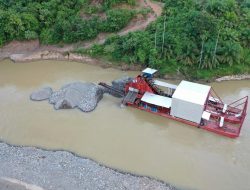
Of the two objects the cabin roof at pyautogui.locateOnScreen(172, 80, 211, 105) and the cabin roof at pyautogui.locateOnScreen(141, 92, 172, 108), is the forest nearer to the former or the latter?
the cabin roof at pyautogui.locateOnScreen(141, 92, 172, 108)

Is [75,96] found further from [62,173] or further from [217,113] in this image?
[217,113]

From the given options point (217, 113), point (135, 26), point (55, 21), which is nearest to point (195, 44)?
point (135, 26)

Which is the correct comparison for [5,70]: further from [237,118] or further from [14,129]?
[237,118]

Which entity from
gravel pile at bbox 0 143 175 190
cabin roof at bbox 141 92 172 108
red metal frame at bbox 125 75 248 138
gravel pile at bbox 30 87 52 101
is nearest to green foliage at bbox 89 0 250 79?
red metal frame at bbox 125 75 248 138

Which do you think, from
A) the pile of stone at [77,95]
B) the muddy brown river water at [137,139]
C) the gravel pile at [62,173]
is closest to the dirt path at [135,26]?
the pile of stone at [77,95]

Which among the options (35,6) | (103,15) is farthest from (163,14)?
(35,6)
